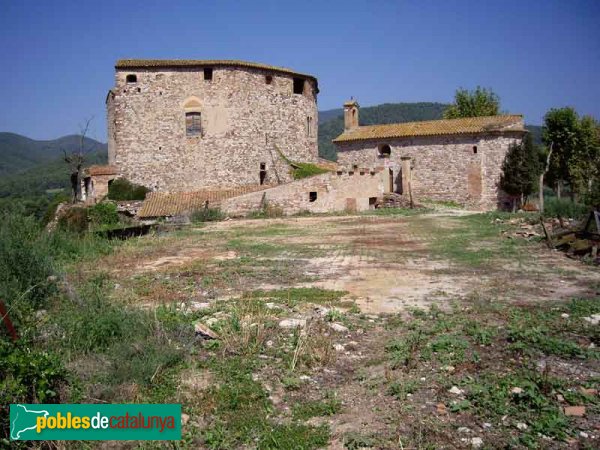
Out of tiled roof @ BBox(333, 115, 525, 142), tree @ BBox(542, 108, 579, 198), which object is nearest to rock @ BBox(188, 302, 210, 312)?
tiled roof @ BBox(333, 115, 525, 142)

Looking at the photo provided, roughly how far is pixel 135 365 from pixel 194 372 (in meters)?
0.65

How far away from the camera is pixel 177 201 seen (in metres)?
28.6

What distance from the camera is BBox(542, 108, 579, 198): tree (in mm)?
40031

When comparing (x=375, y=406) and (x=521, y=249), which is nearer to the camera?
(x=375, y=406)

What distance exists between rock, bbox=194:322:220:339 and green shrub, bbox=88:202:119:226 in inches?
850

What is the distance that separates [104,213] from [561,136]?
3424 cm

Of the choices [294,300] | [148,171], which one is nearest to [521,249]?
[294,300]

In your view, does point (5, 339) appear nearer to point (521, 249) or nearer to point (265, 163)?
point (521, 249)

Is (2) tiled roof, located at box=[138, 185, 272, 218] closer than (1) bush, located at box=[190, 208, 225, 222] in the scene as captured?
No

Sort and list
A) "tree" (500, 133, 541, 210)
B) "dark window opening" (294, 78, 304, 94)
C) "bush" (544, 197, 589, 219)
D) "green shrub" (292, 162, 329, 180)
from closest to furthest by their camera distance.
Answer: "bush" (544, 197, 589, 219)
"tree" (500, 133, 541, 210)
"green shrub" (292, 162, 329, 180)
"dark window opening" (294, 78, 304, 94)

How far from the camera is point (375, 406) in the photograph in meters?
5.02

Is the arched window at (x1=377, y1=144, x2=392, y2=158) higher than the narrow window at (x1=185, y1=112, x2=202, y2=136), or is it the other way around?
the narrow window at (x1=185, y1=112, x2=202, y2=136)

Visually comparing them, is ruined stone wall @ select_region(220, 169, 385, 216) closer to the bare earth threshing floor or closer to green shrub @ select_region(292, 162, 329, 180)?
green shrub @ select_region(292, 162, 329, 180)

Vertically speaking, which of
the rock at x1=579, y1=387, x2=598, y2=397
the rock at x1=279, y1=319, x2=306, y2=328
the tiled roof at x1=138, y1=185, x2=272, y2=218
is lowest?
the rock at x1=579, y1=387, x2=598, y2=397
